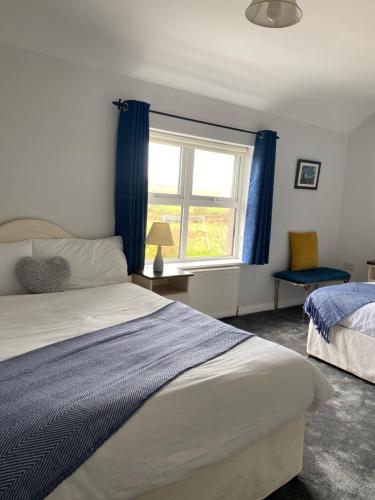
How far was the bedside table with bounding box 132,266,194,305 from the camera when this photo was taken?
3.19m

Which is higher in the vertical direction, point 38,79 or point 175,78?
point 175,78

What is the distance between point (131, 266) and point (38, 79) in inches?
63.4

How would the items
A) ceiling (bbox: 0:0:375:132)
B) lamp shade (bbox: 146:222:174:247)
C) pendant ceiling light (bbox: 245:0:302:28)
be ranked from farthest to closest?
lamp shade (bbox: 146:222:174:247), ceiling (bbox: 0:0:375:132), pendant ceiling light (bbox: 245:0:302:28)

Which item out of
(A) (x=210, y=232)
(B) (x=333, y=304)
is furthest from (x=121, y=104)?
(B) (x=333, y=304)

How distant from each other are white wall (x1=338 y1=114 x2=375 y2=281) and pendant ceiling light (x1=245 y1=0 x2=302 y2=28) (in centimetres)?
352

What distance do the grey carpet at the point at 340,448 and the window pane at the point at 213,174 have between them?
1998 mm

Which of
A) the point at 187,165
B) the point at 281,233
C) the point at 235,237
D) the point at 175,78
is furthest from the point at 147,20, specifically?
the point at 281,233

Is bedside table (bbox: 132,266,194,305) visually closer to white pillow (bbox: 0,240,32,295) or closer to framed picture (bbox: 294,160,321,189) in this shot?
white pillow (bbox: 0,240,32,295)

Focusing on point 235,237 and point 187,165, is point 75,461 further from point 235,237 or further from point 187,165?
point 235,237

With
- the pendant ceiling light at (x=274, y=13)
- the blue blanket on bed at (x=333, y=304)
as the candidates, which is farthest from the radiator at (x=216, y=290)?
the pendant ceiling light at (x=274, y=13)

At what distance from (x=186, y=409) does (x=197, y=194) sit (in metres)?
2.85

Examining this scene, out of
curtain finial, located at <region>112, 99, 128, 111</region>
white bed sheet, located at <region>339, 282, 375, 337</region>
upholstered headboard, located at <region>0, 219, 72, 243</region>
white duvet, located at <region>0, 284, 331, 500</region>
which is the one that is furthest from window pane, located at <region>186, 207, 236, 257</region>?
white duvet, located at <region>0, 284, 331, 500</region>

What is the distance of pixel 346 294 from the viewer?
3.09 m

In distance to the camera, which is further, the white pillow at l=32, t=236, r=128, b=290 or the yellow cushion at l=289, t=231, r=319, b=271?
the yellow cushion at l=289, t=231, r=319, b=271
